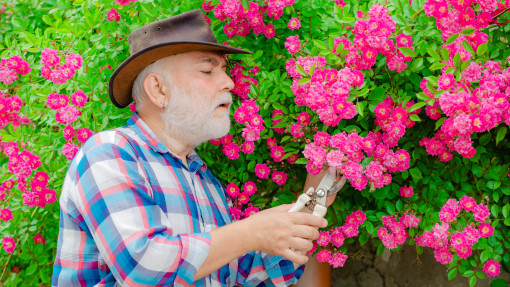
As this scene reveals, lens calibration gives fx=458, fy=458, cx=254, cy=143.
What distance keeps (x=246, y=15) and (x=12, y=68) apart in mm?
1274

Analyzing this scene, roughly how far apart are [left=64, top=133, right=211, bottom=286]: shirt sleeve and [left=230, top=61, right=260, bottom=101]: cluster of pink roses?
0.70m

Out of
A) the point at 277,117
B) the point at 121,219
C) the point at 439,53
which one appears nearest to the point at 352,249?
the point at 277,117

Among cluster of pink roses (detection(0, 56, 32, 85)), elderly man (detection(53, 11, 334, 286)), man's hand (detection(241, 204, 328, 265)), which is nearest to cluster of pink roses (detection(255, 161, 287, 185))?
elderly man (detection(53, 11, 334, 286))

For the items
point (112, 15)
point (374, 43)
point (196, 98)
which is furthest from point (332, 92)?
point (112, 15)

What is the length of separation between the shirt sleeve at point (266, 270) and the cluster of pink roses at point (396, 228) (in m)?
0.43

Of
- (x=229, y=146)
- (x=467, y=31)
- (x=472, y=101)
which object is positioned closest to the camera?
(x=472, y=101)

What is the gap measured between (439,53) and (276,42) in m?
0.78

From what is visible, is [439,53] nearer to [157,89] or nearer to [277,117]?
[277,117]

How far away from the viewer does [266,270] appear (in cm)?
205

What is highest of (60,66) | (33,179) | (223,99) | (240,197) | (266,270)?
(60,66)

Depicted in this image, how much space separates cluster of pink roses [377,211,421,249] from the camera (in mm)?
1838

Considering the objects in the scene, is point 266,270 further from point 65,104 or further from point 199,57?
point 65,104

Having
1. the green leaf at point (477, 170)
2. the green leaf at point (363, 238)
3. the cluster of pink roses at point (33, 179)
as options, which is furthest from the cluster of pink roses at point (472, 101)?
the cluster of pink roses at point (33, 179)

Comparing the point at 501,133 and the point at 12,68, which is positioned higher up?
the point at 12,68
